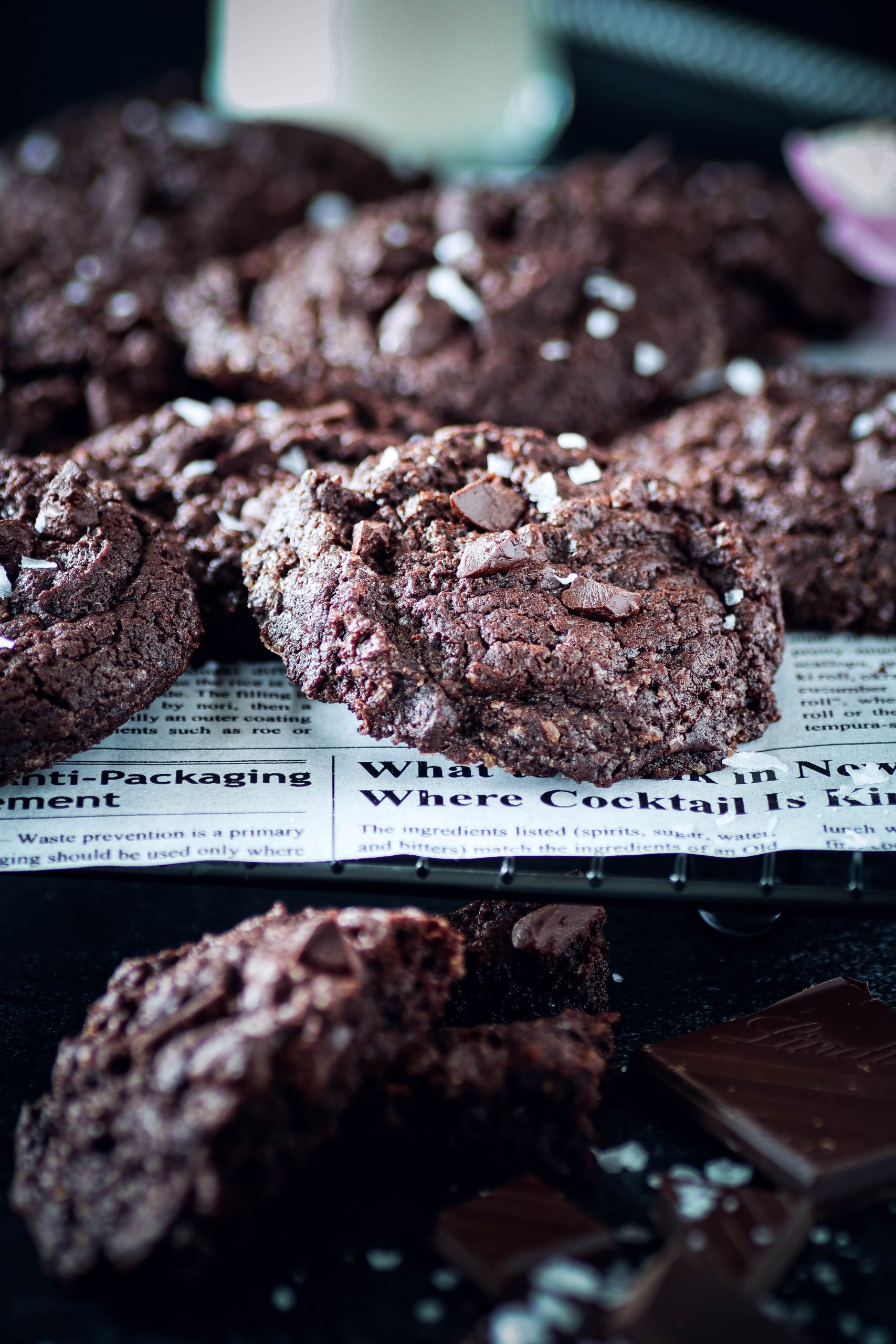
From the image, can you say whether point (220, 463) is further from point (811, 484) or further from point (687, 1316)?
point (687, 1316)

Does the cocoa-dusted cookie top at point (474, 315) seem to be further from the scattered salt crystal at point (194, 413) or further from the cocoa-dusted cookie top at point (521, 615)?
the cocoa-dusted cookie top at point (521, 615)

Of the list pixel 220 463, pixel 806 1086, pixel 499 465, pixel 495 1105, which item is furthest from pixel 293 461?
pixel 806 1086

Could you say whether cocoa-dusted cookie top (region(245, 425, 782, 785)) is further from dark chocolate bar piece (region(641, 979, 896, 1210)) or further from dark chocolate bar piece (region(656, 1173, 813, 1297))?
dark chocolate bar piece (region(656, 1173, 813, 1297))

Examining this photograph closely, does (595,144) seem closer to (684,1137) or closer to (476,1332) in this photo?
(684,1137)

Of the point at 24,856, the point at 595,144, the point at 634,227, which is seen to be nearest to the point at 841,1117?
the point at 24,856

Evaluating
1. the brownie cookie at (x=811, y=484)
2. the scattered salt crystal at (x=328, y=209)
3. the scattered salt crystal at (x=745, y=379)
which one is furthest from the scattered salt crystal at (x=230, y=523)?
the scattered salt crystal at (x=328, y=209)

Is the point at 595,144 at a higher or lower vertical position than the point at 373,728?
higher
